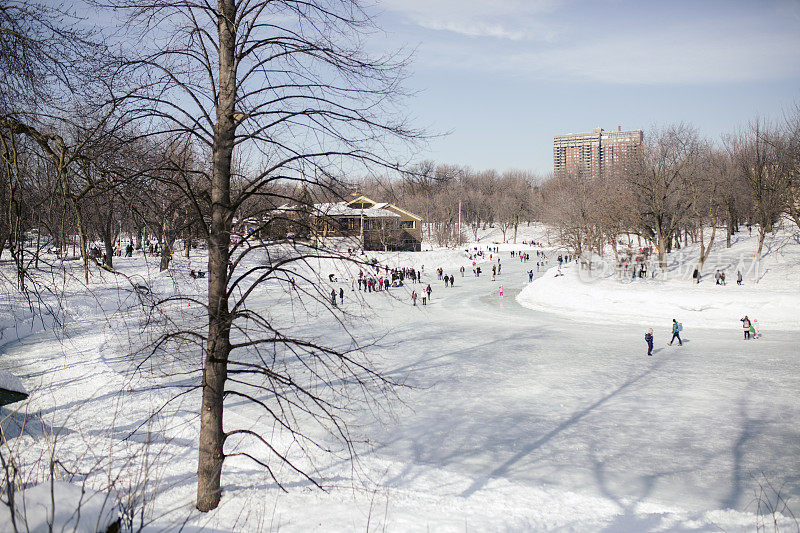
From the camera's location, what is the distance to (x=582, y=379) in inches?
642

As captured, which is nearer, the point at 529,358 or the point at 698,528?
the point at 698,528

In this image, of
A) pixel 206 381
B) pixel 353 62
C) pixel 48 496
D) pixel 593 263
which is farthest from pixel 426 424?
pixel 593 263

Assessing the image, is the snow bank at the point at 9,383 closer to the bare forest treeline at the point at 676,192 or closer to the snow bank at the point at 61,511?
the snow bank at the point at 61,511

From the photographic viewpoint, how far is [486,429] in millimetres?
12219

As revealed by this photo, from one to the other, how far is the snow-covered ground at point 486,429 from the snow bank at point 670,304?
0.27 meters

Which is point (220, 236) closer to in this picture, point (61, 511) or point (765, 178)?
point (61, 511)

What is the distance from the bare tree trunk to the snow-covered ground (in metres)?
0.39

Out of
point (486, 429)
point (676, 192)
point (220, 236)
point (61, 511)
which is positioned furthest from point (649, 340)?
point (676, 192)

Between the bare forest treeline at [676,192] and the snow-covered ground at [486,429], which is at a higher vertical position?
the bare forest treeline at [676,192]

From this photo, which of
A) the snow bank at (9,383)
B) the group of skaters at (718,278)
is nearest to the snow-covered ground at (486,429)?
the snow bank at (9,383)

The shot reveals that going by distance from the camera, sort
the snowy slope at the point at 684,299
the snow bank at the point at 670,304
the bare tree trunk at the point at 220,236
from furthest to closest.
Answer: the snowy slope at the point at 684,299 < the snow bank at the point at 670,304 < the bare tree trunk at the point at 220,236

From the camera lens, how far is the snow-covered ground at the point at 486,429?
7527 millimetres

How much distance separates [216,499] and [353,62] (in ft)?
19.2

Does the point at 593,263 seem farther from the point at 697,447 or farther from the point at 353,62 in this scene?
the point at 353,62
